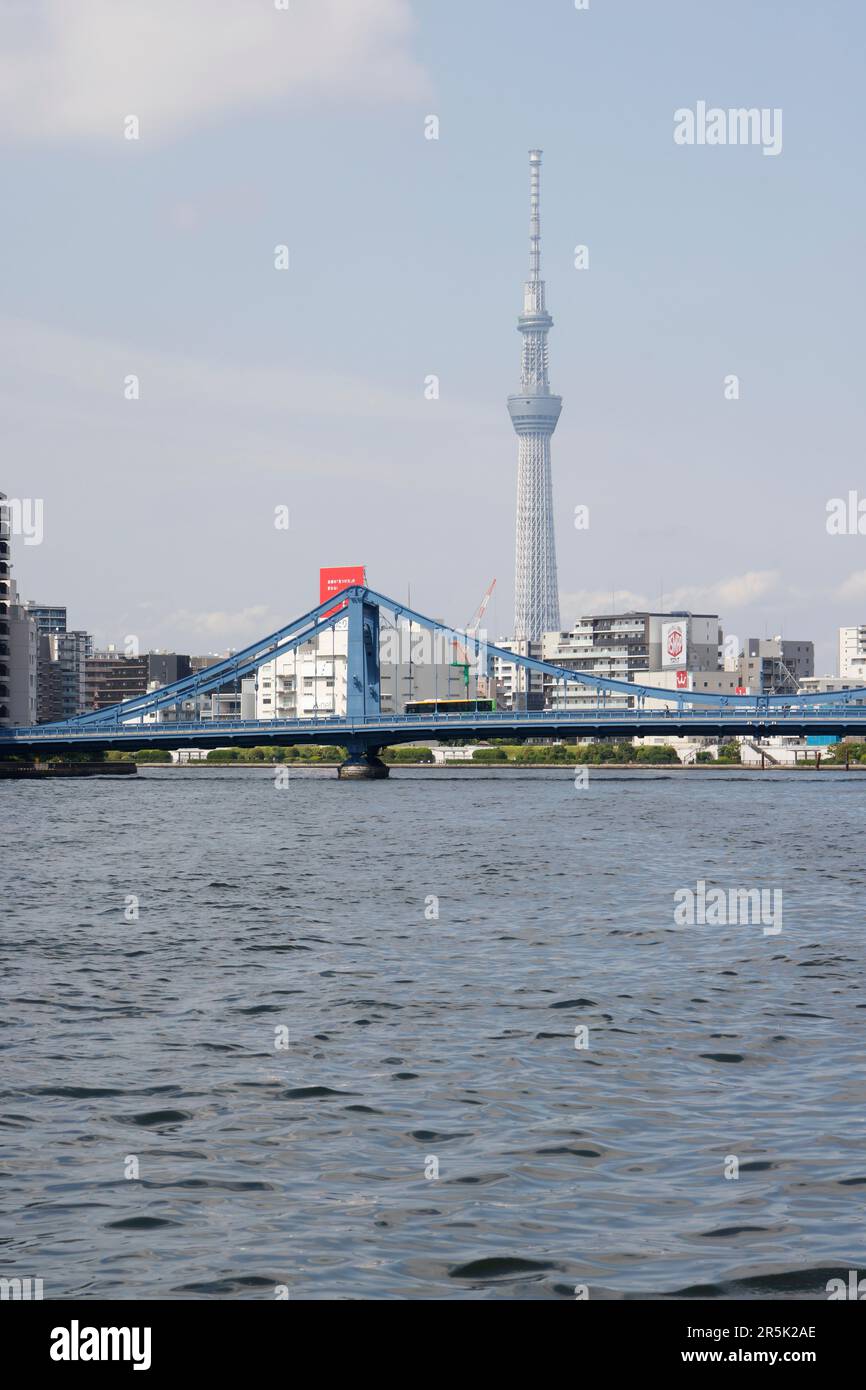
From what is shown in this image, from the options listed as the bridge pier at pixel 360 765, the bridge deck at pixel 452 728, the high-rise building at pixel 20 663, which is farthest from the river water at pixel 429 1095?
the high-rise building at pixel 20 663

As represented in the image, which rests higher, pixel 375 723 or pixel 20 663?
pixel 20 663

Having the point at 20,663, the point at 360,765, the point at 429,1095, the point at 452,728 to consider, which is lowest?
the point at 429,1095

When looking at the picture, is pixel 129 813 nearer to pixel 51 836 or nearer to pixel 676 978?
pixel 51 836

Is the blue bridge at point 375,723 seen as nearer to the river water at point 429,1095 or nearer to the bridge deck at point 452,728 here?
the bridge deck at point 452,728

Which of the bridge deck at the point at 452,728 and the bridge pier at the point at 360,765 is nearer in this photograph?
the bridge deck at the point at 452,728

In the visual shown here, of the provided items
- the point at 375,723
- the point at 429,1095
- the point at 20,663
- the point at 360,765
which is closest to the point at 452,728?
the point at 375,723

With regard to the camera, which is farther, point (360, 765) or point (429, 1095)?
point (360, 765)

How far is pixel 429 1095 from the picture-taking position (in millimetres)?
16578

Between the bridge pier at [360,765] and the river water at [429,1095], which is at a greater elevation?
the bridge pier at [360,765]

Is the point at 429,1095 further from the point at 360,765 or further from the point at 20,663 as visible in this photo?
the point at 20,663

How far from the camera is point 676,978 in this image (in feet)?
81.0

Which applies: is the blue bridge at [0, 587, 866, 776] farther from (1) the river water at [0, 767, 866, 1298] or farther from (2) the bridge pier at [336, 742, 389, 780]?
(1) the river water at [0, 767, 866, 1298]

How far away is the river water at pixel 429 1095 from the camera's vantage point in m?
11.6

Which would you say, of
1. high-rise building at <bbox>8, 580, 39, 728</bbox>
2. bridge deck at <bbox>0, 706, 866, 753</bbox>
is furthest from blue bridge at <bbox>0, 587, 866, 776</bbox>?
high-rise building at <bbox>8, 580, 39, 728</bbox>
